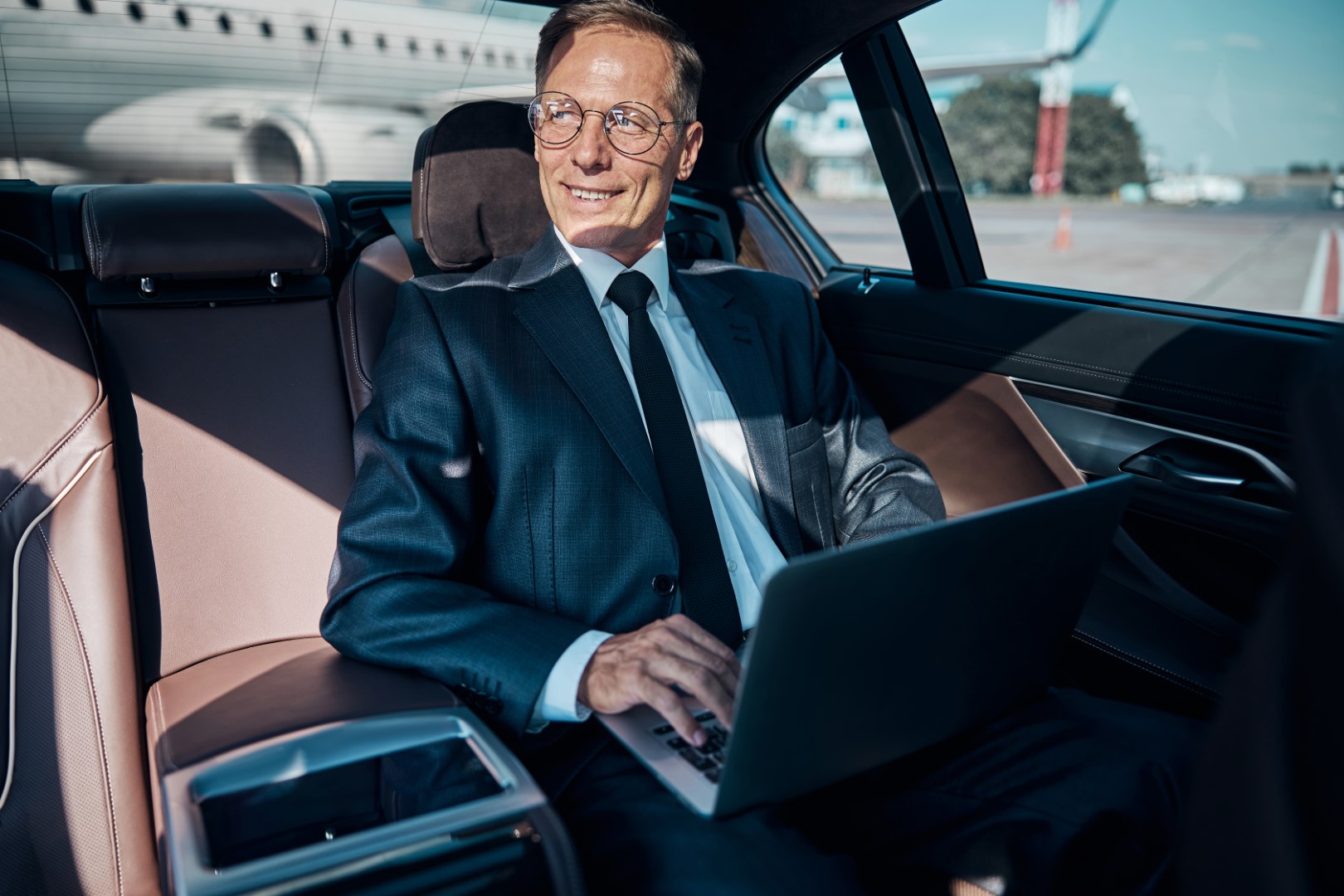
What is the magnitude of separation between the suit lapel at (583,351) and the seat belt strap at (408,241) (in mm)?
238

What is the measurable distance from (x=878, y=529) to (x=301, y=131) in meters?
2.49

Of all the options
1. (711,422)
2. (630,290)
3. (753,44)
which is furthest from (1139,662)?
(753,44)

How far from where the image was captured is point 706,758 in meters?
A: 1.05

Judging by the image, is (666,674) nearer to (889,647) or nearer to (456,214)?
(889,647)

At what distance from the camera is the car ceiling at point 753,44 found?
2002mm

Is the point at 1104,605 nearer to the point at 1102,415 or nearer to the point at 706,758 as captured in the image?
the point at 1102,415

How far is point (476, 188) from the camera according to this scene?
1.71 metres

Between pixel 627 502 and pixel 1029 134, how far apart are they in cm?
3215

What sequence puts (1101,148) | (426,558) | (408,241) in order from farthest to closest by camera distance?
(1101,148) → (408,241) → (426,558)

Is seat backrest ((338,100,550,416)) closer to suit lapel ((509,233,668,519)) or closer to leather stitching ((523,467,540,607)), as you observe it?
suit lapel ((509,233,668,519))

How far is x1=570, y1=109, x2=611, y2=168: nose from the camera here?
5.11 ft

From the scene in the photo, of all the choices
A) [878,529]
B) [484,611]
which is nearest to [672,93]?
[878,529]

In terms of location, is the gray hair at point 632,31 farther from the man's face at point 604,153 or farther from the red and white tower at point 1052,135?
the red and white tower at point 1052,135

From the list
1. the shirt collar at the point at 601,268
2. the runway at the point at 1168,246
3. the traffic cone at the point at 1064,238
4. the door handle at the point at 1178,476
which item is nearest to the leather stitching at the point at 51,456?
the shirt collar at the point at 601,268
